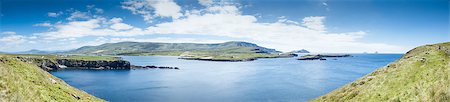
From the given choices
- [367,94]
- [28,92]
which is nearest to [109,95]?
[28,92]

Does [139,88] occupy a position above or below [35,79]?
below

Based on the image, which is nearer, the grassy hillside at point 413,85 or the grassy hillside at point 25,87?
the grassy hillside at point 413,85

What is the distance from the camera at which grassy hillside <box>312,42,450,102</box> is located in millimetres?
31484

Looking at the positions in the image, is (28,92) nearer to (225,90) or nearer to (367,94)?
(367,94)

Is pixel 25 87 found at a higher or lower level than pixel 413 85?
lower

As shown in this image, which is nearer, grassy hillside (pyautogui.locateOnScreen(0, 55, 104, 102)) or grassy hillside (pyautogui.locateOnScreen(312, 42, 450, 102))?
grassy hillside (pyautogui.locateOnScreen(312, 42, 450, 102))

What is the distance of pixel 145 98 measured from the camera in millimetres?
103250

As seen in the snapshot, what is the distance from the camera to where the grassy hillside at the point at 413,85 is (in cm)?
3148

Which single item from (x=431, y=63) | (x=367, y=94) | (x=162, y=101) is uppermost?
(x=431, y=63)

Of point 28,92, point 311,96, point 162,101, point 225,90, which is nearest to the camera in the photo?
point 28,92

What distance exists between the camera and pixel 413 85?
3712 centimetres

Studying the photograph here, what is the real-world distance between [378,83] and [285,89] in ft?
257

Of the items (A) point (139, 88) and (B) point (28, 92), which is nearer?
(B) point (28, 92)

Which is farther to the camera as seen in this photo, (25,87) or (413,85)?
(413,85)
